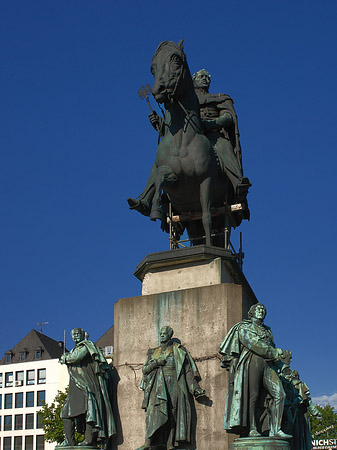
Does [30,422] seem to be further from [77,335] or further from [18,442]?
[77,335]

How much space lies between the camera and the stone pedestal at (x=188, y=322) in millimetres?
11836

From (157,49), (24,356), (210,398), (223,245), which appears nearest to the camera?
(210,398)

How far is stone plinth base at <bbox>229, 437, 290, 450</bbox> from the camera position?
34.7ft

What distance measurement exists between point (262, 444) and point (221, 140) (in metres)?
6.15

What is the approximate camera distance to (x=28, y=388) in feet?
244

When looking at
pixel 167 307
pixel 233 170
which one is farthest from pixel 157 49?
pixel 167 307

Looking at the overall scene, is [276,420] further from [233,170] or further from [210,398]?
[233,170]

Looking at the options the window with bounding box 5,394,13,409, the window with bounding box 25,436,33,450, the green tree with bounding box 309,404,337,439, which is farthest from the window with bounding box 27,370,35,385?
the green tree with bounding box 309,404,337,439

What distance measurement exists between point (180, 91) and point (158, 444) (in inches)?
234

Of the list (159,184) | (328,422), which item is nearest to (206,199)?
(159,184)

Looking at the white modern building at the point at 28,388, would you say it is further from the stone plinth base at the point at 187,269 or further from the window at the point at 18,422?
the stone plinth base at the point at 187,269

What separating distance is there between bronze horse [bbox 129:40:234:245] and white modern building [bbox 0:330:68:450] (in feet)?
190

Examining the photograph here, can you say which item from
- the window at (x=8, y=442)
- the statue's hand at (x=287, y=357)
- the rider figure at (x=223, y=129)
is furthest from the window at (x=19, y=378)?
the statue's hand at (x=287, y=357)

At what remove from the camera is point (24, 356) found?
7888 cm
